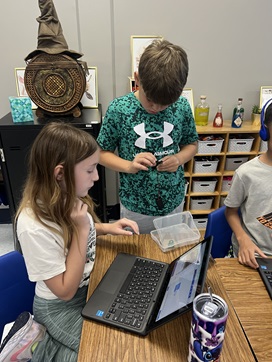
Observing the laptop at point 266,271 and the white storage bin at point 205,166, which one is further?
the white storage bin at point 205,166

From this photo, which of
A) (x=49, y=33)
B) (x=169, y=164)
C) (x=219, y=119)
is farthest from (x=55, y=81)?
(x=219, y=119)

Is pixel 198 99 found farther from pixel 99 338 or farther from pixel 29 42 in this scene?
pixel 99 338

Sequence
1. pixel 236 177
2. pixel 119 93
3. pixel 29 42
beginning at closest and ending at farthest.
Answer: pixel 236 177
pixel 29 42
pixel 119 93

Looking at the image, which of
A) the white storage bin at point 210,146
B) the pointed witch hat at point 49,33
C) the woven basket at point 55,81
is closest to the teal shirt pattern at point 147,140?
the woven basket at point 55,81

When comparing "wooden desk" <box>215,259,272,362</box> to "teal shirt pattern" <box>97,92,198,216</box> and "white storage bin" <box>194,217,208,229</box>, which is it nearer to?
"teal shirt pattern" <box>97,92,198,216</box>

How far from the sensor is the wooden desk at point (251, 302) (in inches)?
27.0

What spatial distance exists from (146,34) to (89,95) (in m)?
0.69

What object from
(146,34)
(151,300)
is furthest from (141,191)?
(146,34)

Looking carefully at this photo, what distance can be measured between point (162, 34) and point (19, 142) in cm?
144

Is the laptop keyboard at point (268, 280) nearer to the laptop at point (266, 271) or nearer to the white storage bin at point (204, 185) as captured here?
the laptop at point (266, 271)

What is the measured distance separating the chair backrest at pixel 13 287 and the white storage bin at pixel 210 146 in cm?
172

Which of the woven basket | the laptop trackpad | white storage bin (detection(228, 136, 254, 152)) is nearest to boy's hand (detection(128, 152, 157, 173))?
the laptop trackpad

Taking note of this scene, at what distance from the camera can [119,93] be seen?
2414 millimetres

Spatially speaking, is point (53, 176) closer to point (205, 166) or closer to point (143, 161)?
point (143, 161)
